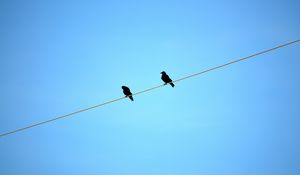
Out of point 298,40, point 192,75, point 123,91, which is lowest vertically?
point 298,40

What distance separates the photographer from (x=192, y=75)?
872 cm

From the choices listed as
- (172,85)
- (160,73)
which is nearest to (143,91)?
(172,85)

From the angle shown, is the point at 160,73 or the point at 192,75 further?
the point at 160,73

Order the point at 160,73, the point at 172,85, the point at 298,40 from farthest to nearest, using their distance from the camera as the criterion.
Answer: the point at 160,73 < the point at 172,85 < the point at 298,40

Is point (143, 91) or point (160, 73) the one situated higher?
point (160, 73)

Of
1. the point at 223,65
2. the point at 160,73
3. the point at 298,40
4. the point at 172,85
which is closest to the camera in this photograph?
the point at 298,40

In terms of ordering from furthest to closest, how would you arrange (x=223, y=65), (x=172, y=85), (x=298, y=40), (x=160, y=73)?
(x=160, y=73) < (x=172, y=85) < (x=223, y=65) < (x=298, y=40)

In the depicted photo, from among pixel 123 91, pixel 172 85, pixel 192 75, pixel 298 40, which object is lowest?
pixel 298 40

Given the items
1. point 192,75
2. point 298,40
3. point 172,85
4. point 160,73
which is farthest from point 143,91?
point 160,73

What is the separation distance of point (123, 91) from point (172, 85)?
2263mm

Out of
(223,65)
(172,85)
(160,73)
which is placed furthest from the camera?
(160,73)

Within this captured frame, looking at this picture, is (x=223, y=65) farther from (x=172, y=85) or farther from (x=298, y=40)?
(x=172, y=85)

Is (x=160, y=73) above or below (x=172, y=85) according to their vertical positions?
above

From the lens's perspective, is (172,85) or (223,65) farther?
(172,85)
